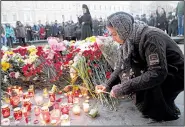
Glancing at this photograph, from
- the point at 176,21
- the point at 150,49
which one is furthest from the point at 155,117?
the point at 176,21

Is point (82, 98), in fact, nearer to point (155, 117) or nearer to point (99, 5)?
point (155, 117)

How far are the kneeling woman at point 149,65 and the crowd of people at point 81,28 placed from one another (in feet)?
17.7

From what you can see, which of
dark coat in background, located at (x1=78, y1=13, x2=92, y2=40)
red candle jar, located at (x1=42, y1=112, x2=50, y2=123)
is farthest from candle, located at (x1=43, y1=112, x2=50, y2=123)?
dark coat in background, located at (x1=78, y1=13, x2=92, y2=40)

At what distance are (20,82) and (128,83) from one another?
90.9 inches

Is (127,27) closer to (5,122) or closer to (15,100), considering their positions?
(5,122)

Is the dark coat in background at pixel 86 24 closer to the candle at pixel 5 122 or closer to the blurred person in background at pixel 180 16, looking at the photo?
the blurred person in background at pixel 180 16

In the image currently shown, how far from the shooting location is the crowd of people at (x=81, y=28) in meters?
8.90

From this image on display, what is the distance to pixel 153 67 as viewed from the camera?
2314 mm

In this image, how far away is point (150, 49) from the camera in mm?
2334

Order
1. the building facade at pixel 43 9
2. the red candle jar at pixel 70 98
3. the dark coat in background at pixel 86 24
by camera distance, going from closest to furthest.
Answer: the red candle jar at pixel 70 98 → the dark coat in background at pixel 86 24 → the building facade at pixel 43 9

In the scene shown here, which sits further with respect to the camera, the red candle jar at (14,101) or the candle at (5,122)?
the red candle jar at (14,101)

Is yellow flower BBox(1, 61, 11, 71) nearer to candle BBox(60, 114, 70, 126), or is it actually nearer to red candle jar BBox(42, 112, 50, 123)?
red candle jar BBox(42, 112, 50, 123)

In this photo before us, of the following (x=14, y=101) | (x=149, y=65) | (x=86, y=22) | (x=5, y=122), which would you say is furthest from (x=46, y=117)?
(x=86, y=22)

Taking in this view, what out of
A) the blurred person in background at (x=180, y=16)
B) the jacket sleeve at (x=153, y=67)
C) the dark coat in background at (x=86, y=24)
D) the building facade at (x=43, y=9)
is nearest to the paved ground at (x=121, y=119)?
the jacket sleeve at (x=153, y=67)
